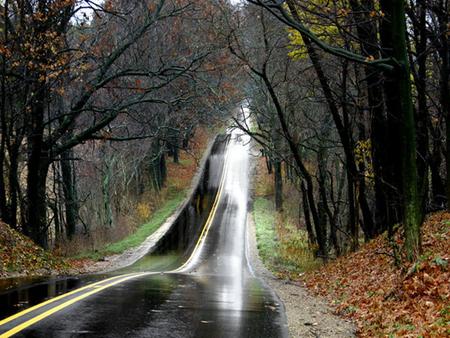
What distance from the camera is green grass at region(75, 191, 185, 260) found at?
25359 mm

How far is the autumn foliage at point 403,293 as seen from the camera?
729 centimetres

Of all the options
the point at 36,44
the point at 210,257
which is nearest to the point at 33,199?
the point at 36,44

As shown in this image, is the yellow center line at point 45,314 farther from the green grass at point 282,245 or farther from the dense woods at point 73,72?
the green grass at point 282,245

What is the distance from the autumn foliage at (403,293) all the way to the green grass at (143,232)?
14.4 meters

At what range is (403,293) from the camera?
887cm

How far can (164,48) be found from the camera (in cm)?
2500

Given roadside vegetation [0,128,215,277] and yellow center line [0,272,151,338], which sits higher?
roadside vegetation [0,128,215,277]

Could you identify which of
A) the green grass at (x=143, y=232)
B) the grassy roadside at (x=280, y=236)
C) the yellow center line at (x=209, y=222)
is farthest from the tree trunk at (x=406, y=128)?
the green grass at (x=143, y=232)

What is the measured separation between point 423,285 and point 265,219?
27.4 m

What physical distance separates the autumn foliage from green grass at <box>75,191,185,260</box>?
14361 millimetres

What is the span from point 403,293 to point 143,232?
24.0 metres

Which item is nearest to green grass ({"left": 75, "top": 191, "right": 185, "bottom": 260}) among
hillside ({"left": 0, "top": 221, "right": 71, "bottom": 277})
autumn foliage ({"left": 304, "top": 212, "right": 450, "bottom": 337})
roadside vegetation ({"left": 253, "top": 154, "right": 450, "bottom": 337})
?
hillside ({"left": 0, "top": 221, "right": 71, "bottom": 277})

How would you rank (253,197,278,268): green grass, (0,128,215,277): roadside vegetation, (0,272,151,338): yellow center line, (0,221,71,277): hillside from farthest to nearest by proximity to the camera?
(253,197,278,268): green grass → (0,128,215,277): roadside vegetation → (0,221,71,277): hillside → (0,272,151,338): yellow center line

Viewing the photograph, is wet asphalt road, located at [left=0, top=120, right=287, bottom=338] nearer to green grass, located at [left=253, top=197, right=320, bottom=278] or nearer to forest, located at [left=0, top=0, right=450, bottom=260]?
forest, located at [left=0, top=0, right=450, bottom=260]
